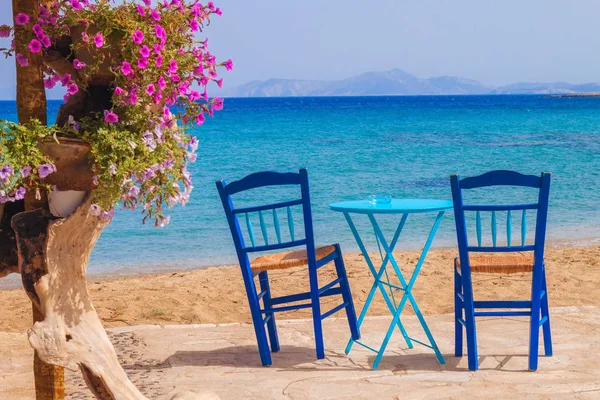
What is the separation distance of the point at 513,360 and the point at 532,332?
31 cm

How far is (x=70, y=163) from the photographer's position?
9.41 feet

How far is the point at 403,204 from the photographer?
189 inches

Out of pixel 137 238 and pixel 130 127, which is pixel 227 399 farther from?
pixel 137 238

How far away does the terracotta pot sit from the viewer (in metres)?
2.82

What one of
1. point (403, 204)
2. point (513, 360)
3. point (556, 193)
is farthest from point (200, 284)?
point (556, 193)

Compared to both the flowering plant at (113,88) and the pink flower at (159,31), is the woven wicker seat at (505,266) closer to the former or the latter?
the flowering plant at (113,88)

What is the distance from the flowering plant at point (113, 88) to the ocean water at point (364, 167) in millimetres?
5932

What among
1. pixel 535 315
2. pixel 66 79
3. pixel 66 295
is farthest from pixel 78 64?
pixel 535 315

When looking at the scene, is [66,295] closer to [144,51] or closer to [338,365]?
[144,51]

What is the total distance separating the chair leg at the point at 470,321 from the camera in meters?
4.29

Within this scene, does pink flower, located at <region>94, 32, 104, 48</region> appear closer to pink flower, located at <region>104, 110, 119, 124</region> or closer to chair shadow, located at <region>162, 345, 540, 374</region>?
pink flower, located at <region>104, 110, 119, 124</region>

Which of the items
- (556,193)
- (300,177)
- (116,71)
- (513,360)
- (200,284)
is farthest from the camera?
(556,193)

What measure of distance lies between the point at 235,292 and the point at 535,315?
3327 millimetres

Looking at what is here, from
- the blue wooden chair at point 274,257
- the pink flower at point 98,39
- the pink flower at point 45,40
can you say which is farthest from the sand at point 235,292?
the pink flower at point 98,39
